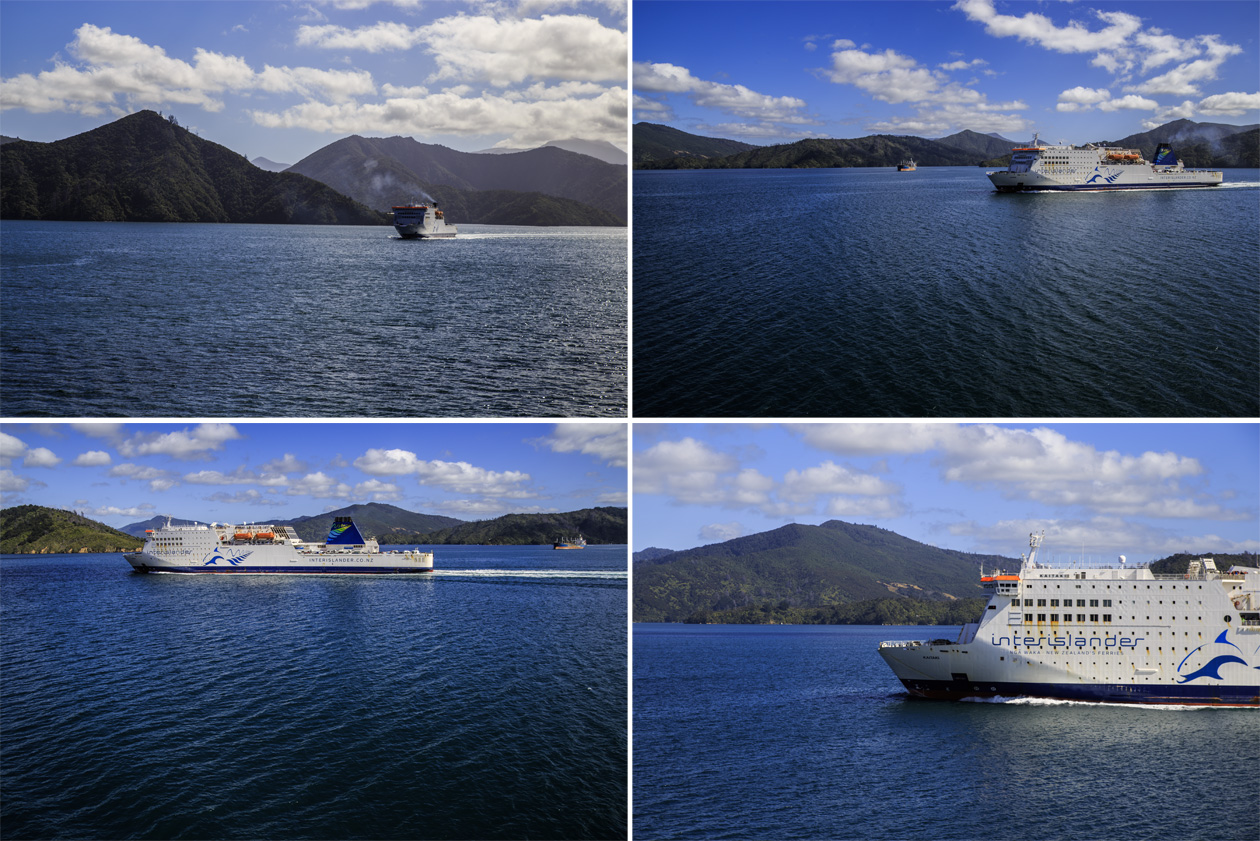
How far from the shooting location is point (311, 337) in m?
22.8

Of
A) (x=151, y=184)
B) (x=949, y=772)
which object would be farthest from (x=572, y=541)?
(x=151, y=184)

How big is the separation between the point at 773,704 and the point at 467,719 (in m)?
14.1

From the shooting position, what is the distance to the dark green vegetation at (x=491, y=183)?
58338 mm

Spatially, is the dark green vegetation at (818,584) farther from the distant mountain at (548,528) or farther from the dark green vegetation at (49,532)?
the dark green vegetation at (49,532)

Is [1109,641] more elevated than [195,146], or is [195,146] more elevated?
[195,146]

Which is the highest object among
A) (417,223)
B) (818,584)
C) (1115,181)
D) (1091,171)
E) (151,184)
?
(151,184)

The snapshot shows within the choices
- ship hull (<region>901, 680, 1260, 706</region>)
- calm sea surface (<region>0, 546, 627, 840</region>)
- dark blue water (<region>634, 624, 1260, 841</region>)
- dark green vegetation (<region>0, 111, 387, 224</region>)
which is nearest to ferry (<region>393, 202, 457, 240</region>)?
dark green vegetation (<region>0, 111, 387, 224</region>)

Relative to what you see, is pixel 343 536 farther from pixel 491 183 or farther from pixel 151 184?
pixel 151 184

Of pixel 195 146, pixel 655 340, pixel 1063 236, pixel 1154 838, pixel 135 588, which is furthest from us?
pixel 195 146

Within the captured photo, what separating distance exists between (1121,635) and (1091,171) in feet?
132

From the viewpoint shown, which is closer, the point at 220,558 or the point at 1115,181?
the point at 220,558

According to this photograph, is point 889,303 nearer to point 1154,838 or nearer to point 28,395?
point 1154,838

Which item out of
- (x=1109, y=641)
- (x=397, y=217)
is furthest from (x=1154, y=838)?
(x=397, y=217)

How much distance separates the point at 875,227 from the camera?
36.2m
